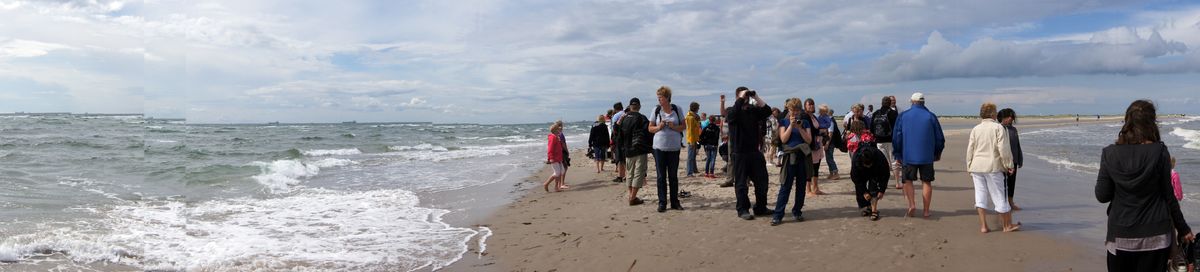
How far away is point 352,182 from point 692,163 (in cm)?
722

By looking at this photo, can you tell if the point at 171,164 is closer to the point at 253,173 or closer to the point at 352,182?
the point at 253,173

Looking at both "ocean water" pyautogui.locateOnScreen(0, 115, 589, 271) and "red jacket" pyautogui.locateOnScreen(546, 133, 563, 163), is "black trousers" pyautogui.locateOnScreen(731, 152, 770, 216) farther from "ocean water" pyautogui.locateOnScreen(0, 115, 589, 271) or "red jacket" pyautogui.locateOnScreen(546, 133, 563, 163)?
"red jacket" pyautogui.locateOnScreen(546, 133, 563, 163)

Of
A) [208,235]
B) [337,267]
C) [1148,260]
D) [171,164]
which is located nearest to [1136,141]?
[1148,260]

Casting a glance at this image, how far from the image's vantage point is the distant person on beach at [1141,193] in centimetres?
297

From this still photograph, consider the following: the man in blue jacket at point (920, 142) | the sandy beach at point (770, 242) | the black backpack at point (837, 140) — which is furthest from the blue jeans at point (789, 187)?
the black backpack at point (837, 140)

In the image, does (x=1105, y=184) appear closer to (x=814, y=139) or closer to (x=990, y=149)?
(x=990, y=149)

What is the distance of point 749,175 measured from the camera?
653cm

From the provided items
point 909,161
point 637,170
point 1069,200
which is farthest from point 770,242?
point 1069,200

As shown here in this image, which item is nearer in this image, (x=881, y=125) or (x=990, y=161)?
(x=990, y=161)

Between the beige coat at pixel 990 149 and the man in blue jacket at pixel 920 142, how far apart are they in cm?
38

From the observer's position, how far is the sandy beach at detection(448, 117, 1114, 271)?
4.99m

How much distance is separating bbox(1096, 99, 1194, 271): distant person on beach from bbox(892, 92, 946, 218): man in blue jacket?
9.56ft

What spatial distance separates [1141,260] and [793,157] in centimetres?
328

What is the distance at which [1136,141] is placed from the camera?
118 inches
